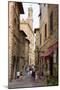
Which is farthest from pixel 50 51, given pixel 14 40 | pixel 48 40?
pixel 14 40

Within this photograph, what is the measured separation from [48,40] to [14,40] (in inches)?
15.9

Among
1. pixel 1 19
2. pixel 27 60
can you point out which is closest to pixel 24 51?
pixel 27 60

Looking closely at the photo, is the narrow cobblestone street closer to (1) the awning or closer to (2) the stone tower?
(1) the awning

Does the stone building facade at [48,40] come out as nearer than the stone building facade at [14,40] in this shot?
No

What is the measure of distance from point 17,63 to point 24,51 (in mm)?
156

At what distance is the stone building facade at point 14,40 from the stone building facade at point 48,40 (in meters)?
0.25

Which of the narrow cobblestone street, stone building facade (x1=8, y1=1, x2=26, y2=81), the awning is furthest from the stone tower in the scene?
the narrow cobblestone street

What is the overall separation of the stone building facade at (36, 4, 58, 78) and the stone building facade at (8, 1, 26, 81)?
25 cm

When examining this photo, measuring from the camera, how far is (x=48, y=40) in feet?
8.29

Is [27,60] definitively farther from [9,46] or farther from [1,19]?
[1,19]

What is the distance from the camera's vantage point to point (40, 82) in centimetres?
249

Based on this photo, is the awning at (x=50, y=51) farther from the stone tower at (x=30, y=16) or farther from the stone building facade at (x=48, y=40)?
the stone tower at (x=30, y=16)

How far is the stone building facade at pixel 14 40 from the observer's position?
7.86 ft

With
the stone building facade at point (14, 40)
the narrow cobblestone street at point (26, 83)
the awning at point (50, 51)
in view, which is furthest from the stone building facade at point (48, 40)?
the stone building facade at point (14, 40)
